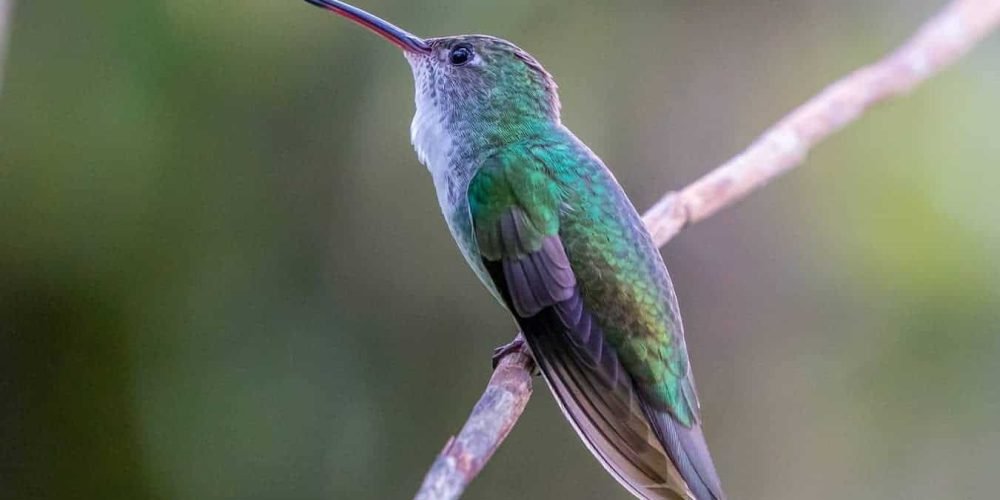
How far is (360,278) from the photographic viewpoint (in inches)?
116

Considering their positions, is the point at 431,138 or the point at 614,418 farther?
the point at 431,138

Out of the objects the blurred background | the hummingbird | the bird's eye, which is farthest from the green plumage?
the blurred background

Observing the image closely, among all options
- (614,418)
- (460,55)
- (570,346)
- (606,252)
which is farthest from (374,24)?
(614,418)

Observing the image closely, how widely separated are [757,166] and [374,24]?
2.87 feet

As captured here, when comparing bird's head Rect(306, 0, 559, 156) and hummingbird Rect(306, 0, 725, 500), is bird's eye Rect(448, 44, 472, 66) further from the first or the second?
hummingbird Rect(306, 0, 725, 500)

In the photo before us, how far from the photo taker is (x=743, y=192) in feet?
6.78

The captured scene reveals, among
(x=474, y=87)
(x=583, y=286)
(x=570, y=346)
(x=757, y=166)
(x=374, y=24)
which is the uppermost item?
(x=374, y=24)

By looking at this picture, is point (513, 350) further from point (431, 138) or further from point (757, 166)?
point (757, 166)

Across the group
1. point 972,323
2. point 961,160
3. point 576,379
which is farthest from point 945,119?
point 576,379

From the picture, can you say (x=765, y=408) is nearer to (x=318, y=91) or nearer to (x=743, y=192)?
(x=743, y=192)

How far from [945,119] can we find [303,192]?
2.03 m

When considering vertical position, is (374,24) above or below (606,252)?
above

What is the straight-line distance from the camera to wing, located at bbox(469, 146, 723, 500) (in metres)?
1.63

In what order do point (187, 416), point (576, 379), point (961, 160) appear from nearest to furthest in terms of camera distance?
point (576, 379)
point (187, 416)
point (961, 160)
